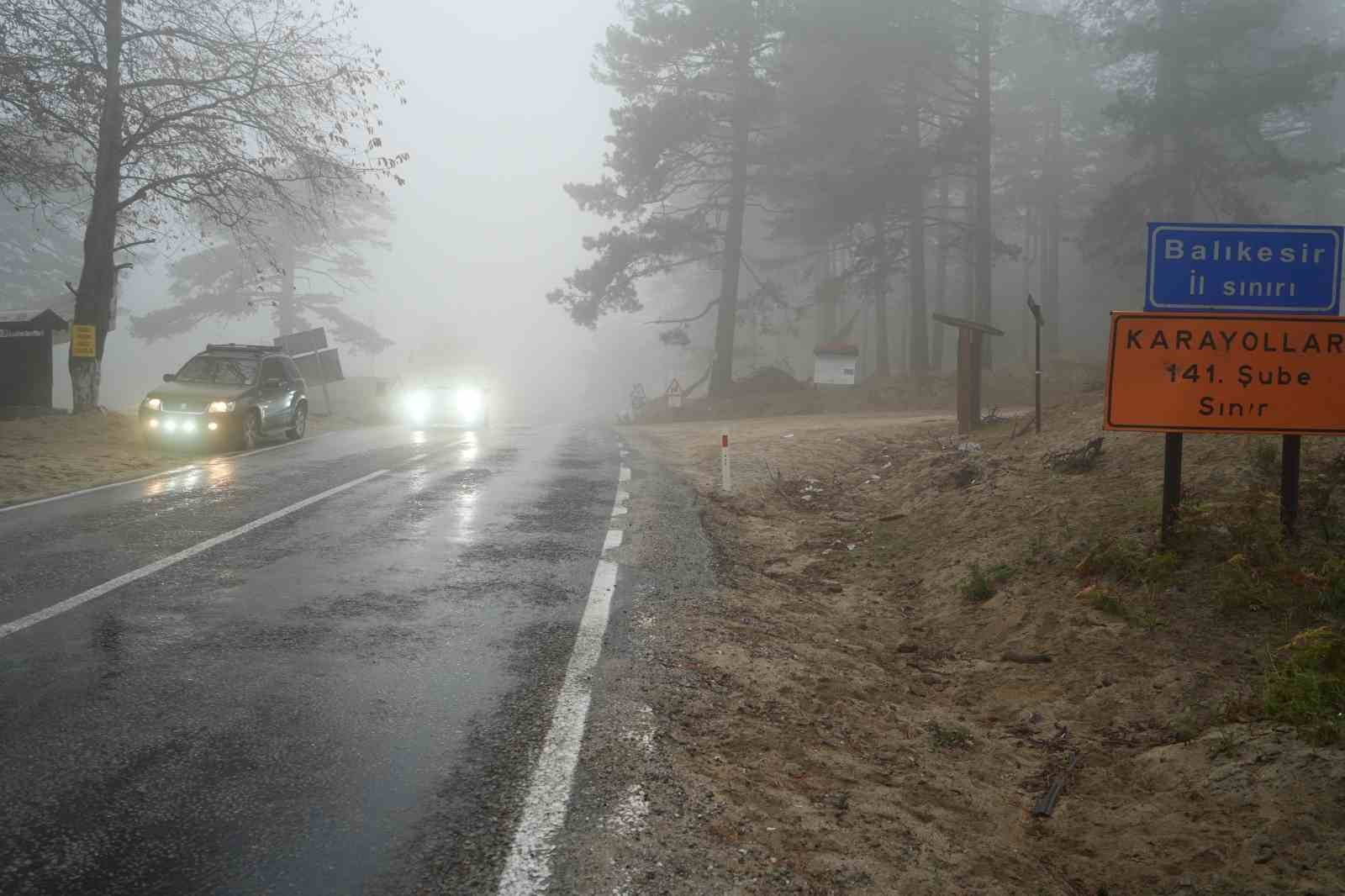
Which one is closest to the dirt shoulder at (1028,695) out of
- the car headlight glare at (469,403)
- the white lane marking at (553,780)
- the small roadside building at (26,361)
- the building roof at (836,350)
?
the white lane marking at (553,780)

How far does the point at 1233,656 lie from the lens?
546 cm

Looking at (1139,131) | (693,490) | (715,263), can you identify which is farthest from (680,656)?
(715,263)

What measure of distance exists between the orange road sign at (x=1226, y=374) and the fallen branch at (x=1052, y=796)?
10.8ft

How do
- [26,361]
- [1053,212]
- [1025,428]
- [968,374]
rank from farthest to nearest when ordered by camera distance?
[1053,212] → [26,361] → [968,374] → [1025,428]

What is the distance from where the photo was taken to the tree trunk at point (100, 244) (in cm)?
1925

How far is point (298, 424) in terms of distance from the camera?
2027 cm

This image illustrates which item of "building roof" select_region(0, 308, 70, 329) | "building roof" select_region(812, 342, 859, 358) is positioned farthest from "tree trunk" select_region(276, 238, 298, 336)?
"building roof" select_region(812, 342, 859, 358)

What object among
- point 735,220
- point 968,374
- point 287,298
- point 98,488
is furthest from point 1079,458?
point 287,298

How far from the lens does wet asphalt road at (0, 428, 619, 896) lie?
3225mm

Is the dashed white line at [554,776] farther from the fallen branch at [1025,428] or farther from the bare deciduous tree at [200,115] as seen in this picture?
the bare deciduous tree at [200,115]

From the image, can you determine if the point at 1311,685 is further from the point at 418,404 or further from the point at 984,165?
the point at 418,404

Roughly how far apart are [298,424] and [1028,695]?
18.1 meters

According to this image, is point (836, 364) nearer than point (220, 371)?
No

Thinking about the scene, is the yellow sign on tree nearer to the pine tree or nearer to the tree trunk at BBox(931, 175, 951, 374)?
the pine tree
